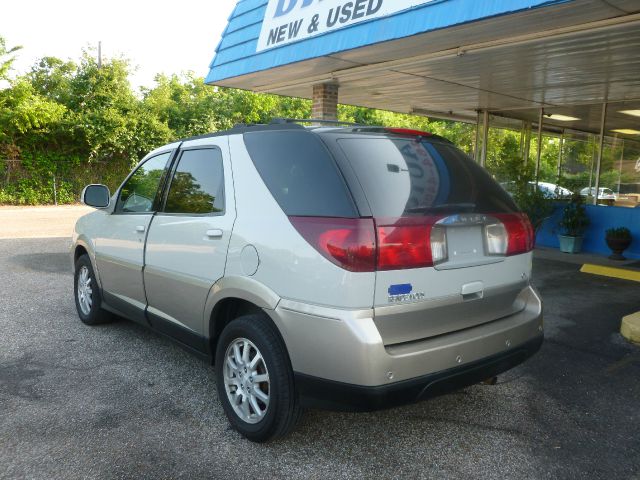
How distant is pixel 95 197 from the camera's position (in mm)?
4586

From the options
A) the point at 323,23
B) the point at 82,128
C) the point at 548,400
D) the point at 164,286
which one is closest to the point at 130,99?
the point at 82,128

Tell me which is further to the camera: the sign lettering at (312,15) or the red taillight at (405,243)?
the sign lettering at (312,15)

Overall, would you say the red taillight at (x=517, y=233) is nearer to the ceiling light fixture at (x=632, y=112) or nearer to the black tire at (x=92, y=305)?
the black tire at (x=92, y=305)

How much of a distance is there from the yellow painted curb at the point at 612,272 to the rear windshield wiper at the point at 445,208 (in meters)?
6.40

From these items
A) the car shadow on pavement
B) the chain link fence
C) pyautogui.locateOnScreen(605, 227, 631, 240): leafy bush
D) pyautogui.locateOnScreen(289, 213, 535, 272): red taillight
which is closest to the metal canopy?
pyautogui.locateOnScreen(605, 227, 631, 240): leafy bush

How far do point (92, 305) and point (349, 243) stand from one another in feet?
11.5

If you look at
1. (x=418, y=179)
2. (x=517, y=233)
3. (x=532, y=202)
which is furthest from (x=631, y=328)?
(x=532, y=202)

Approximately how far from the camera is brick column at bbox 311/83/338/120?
377 inches

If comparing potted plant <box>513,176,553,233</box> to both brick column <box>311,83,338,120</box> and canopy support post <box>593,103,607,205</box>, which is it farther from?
brick column <box>311,83,338,120</box>

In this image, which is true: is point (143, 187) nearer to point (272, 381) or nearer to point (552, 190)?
point (272, 381)

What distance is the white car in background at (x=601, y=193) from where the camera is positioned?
35.5ft

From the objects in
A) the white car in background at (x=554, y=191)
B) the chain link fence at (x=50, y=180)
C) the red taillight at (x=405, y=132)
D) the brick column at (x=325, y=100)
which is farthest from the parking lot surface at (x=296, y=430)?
the chain link fence at (x=50, y=180)

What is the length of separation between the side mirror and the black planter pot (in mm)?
8946

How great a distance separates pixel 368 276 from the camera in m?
2.48
